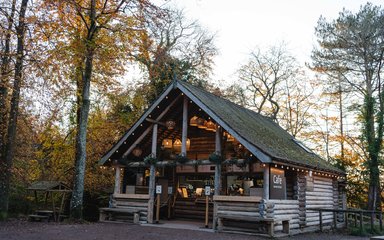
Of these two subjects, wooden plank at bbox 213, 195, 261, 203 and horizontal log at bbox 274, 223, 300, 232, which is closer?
wooden plank at bbox 213, 195, 261, 203

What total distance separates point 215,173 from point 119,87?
1101 cm

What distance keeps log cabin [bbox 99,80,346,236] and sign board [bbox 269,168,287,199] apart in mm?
34

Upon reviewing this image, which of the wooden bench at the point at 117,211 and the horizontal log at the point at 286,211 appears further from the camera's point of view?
the wooden bench at the point at 117,211

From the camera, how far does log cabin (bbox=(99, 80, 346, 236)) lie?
13008 mm

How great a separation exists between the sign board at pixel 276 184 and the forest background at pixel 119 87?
8.08m

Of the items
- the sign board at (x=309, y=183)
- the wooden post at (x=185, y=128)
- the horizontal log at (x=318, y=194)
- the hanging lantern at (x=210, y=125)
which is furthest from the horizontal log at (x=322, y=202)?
the wooden post at (x=185, y=128)

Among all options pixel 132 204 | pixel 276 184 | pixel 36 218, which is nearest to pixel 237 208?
pixel 276 184

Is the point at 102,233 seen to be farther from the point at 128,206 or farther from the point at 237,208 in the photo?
the point at 237,208

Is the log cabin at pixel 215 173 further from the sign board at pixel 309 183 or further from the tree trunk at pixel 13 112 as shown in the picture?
the tree trunk at pixel 13 112

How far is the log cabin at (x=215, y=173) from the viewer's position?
13.0 m

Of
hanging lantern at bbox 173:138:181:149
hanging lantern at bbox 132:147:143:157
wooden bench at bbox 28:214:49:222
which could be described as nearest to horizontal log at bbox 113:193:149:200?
hanging lantern at bbox 132:147:143:157

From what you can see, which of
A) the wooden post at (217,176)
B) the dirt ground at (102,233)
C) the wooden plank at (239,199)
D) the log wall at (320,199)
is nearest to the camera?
the dirt ground at (102,233)

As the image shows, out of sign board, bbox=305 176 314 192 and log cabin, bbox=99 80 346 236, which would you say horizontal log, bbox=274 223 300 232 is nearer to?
log cabin, bbox=99 80 346 236

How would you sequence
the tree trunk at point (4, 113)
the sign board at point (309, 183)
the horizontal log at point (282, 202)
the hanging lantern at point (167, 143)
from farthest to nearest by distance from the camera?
the hanging lantern at point (167, 143), the sign board at point (309, 183), the tree trunk at point (4, 113), the horizontal log at point (282, 202)
